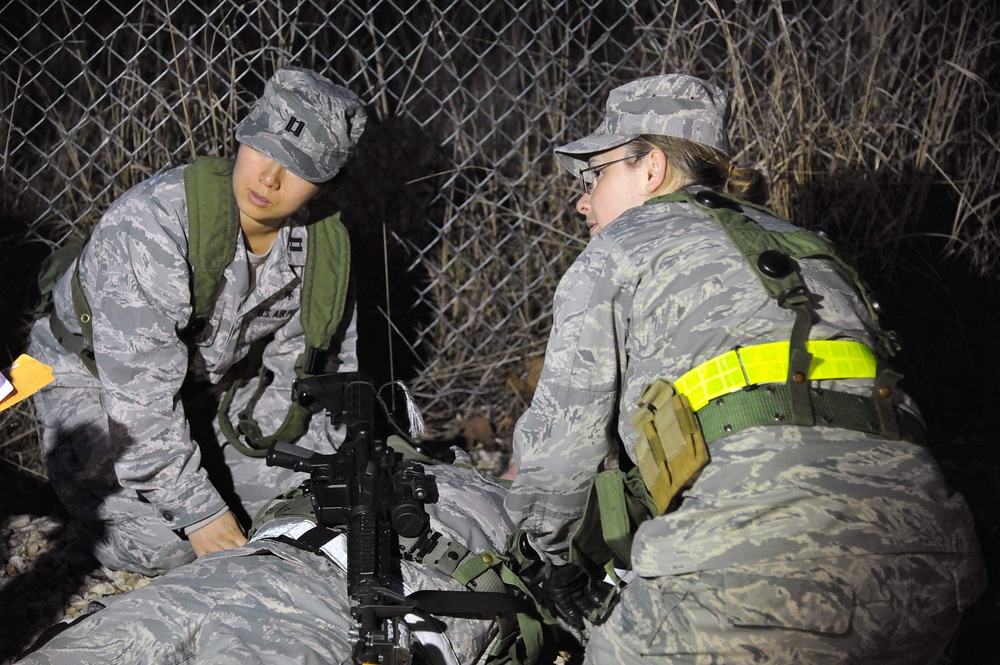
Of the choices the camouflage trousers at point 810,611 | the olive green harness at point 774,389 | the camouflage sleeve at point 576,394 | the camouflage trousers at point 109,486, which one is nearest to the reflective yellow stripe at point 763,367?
the olive green harness at point 774,389

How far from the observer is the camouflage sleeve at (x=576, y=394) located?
85.0 inches

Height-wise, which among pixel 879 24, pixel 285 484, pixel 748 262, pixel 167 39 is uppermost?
pixel 167 39

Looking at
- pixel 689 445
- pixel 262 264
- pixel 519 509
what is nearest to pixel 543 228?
pixel 262 264

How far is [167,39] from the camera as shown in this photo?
17.1ft

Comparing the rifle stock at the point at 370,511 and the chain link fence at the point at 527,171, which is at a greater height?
the chain link fence at the point at 527,171

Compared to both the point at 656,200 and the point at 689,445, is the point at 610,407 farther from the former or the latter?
the point at 656,200

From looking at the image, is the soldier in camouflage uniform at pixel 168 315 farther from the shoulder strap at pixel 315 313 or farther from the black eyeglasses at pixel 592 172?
the black eyeglasses at pixel 592 172

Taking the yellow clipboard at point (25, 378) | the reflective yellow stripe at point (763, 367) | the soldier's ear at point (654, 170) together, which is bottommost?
the reflective yellow stripe at point (763, 367)

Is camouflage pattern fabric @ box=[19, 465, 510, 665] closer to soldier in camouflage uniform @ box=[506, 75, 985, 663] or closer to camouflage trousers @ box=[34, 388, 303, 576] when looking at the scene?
soldier in camouflage uniform @ box=[506, 75, 985, 663]

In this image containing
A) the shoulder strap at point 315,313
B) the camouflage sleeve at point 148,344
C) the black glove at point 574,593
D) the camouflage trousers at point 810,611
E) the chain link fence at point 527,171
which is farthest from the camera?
the chain link fence at point 527,171

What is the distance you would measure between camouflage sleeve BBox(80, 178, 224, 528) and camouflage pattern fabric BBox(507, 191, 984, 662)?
117 cm

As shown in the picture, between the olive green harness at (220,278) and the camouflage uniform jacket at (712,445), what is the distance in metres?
1.18

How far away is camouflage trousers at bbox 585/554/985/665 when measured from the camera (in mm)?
1864

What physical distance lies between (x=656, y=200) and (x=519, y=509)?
30.9 inches
